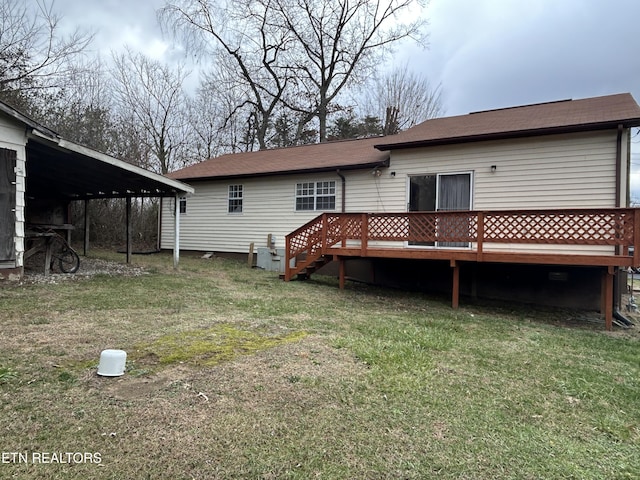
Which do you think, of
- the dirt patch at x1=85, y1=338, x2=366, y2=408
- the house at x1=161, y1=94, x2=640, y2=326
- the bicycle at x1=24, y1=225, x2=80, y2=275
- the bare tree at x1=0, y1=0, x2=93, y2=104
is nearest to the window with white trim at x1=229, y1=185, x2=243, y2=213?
the house at x1=161, y1=94, x2=640, y2=326

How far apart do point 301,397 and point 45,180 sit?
11.6 meters

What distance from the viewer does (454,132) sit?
9.70m

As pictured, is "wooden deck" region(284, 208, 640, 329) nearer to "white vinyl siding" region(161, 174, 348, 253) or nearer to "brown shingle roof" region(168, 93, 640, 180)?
"brown shingle roof" region(168, 93, 640, 180)

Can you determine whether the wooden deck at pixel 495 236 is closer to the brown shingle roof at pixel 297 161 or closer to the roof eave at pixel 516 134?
the roof eave at pixel 516 134

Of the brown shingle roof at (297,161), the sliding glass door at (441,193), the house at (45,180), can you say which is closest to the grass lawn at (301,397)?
the house at (45,180)

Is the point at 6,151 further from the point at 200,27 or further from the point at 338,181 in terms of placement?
the point at 200,27

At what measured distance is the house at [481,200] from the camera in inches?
293

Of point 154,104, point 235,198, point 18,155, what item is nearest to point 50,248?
point 18,155

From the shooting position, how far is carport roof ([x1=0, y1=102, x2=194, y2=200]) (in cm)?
750

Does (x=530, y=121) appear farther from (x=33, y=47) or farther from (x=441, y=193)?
(x=33, y=47)

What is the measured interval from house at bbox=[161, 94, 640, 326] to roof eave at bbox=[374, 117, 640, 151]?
22mm

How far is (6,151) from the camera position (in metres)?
7.07

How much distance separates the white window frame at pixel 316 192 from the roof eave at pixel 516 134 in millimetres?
2166

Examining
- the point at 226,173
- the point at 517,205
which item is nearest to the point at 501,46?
the point at 517,205
